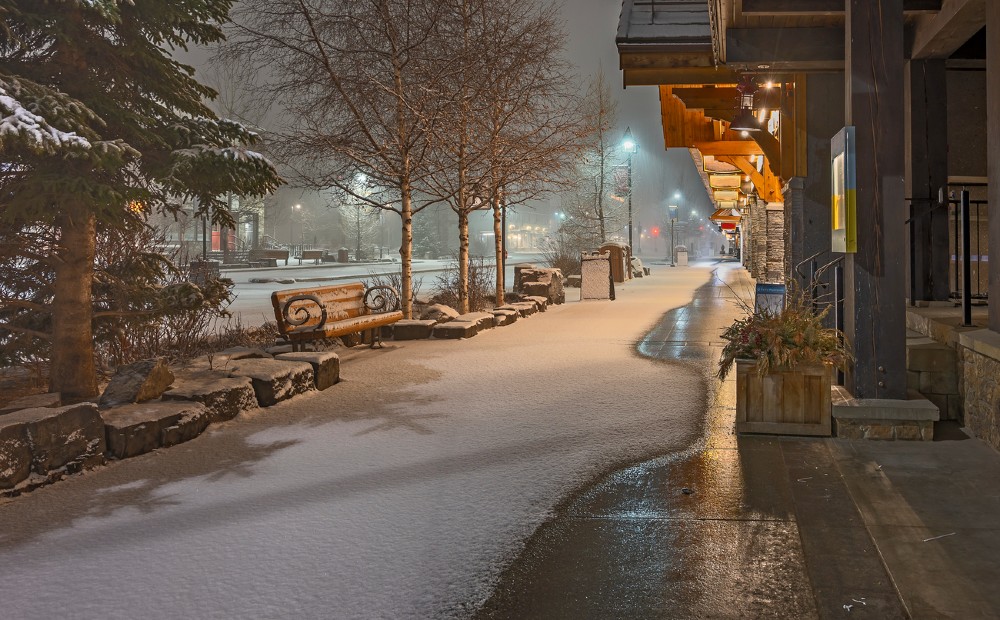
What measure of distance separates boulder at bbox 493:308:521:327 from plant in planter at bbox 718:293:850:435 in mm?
9067

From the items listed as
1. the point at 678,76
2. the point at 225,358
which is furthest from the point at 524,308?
the point at 225,358

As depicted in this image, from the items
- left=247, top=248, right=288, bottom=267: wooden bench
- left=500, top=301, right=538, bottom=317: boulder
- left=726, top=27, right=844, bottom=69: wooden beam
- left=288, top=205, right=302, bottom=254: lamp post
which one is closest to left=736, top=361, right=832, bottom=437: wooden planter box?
left=726, top=27, right=844, bottom=69: wooden beam

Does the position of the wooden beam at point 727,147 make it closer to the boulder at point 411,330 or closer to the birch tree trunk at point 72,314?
the boulder at point 411,330

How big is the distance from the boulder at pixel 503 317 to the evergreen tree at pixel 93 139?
25.4 feet

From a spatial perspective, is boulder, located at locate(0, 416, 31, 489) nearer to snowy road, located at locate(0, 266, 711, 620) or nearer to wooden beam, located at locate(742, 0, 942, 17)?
snowy road, located at locate(0, 266, 711, 620)

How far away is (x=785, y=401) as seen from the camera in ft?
22.3

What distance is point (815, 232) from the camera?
10703 millimetres

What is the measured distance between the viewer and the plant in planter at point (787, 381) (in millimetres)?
6758

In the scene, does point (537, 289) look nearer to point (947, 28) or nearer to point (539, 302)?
point (539, 302)

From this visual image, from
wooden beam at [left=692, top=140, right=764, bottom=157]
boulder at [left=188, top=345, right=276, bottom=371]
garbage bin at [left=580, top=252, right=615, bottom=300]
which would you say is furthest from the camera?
garbage bin at [left=580, top=252, right=615, bottom=300]

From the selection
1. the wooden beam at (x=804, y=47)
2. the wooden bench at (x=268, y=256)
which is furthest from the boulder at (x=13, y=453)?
the wooden bench at (x=268, y=256)

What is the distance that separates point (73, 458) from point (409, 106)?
913 cm

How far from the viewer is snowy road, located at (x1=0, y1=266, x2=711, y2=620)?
386cm

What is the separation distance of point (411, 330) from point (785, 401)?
25.1ft
